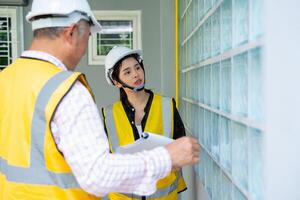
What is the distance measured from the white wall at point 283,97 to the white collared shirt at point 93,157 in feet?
1.01

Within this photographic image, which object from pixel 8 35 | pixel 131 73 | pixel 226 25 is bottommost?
pixel 131 73

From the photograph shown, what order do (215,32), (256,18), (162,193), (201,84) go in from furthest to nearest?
(162,193) < (201,84) < (215,32) < (256,18)

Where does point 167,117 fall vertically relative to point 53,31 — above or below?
below

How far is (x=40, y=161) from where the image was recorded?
3.32 ft

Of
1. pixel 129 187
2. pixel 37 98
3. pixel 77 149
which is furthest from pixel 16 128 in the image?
pixel 129 187

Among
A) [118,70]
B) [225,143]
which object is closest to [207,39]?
[225,143]

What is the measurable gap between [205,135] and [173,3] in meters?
1.52

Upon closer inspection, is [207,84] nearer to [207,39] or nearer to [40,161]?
[207,39]

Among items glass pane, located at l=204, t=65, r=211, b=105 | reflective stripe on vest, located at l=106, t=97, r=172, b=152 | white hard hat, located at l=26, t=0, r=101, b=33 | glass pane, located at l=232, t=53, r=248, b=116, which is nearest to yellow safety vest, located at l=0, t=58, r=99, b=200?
Result: white hard hat, located at l=26, t=0, r=101, b=33

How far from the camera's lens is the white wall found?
0.73m

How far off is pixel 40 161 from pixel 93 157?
20cm

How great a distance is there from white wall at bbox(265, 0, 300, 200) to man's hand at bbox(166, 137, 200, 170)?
0.97 feet

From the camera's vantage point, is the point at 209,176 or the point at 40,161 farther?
the point at 209,176

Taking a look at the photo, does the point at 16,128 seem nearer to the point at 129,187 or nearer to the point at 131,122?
the point at 129,187
